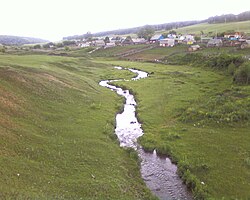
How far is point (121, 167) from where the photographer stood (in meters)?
29.1

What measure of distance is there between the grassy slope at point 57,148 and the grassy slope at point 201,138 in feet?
19.9

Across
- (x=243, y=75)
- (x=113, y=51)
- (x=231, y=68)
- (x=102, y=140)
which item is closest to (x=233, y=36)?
(x=113, y=51)

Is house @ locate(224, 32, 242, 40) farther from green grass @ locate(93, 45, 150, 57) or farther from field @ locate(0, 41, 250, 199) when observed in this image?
field @ locate(0, 41, 250, 199)

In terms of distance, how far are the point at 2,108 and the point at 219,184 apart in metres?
26.7

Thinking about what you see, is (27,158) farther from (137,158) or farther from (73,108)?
(73,108)

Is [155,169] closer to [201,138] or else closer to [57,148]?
[201,138]

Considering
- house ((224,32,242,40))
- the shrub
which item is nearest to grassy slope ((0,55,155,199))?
the shrub

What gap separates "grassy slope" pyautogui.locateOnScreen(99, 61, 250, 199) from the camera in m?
26.9

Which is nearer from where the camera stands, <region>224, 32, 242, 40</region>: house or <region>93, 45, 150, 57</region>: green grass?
<region>224, 32, 242, 40</region>: house

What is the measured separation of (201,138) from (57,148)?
18532mm

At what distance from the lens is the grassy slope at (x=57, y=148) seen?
897 inches

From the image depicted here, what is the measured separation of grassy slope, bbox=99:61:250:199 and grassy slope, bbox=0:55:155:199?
608cm

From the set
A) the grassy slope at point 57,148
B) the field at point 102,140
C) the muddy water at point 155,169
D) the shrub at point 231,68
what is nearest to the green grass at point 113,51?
the shrub at point 231,68

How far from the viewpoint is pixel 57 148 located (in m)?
29.7
